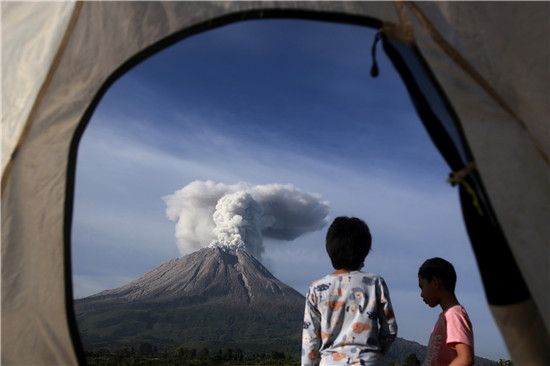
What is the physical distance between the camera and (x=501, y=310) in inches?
137

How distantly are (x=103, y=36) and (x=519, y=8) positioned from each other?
2403 mm

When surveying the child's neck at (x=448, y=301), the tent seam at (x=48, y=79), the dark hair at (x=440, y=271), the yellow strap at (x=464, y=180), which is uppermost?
the tent seam at (x=48, y=79)

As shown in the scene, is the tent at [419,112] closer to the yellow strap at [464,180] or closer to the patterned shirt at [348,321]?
the yellow strap at [464,180]

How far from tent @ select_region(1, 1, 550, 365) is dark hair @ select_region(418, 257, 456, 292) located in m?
0.61

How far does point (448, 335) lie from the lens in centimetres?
386

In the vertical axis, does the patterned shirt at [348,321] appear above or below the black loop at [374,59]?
below

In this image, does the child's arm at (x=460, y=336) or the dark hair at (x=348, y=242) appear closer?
the dark hair at (x=348, y=242)

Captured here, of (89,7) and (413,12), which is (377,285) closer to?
(413,12)

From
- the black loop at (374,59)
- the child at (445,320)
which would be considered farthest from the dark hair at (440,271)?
the black loop at (374,59)

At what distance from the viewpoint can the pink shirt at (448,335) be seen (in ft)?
12.6

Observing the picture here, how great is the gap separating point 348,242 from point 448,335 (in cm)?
96

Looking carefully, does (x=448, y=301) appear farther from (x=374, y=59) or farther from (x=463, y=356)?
(x=374, y=59)

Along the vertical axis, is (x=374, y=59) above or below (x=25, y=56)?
below

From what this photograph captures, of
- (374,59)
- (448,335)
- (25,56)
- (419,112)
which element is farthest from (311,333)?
(25,56)
